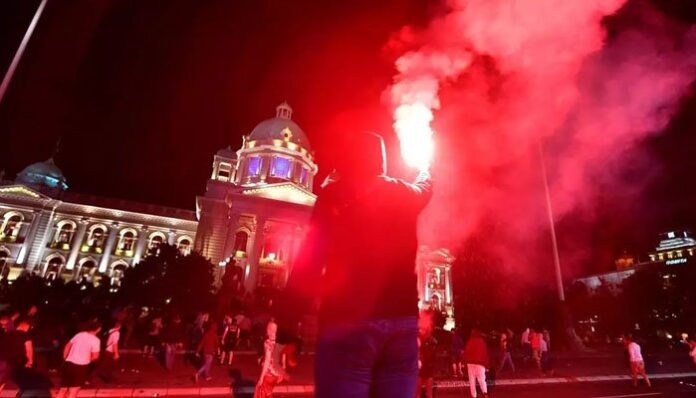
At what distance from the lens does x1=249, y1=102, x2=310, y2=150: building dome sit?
5653 cm

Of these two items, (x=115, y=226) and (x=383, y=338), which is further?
(x=115, y=226)

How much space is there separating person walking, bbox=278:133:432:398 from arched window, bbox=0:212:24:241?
191ft

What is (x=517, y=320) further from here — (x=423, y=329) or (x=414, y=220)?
(x=414, y=220)

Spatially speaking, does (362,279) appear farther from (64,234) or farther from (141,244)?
(64,234)

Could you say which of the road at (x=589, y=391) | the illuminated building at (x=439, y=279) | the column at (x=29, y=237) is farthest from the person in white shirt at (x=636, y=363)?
the column at (x=29, y=237)

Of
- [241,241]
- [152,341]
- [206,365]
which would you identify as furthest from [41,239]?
[206,365]

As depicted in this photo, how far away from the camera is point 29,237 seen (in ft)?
146

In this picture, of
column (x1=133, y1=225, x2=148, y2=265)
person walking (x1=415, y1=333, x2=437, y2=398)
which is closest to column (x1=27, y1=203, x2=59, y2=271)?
column (x1=133, y1=225, x2=148, y2=265)

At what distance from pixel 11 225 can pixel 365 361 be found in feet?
196

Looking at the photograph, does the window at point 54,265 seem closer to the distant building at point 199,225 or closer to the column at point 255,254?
the distant building at point 199,225

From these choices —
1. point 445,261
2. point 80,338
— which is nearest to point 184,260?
point 80,338

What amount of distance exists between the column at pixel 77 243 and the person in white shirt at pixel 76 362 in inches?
1937

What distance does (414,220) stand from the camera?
242cm

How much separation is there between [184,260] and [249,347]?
1440 centimetres
